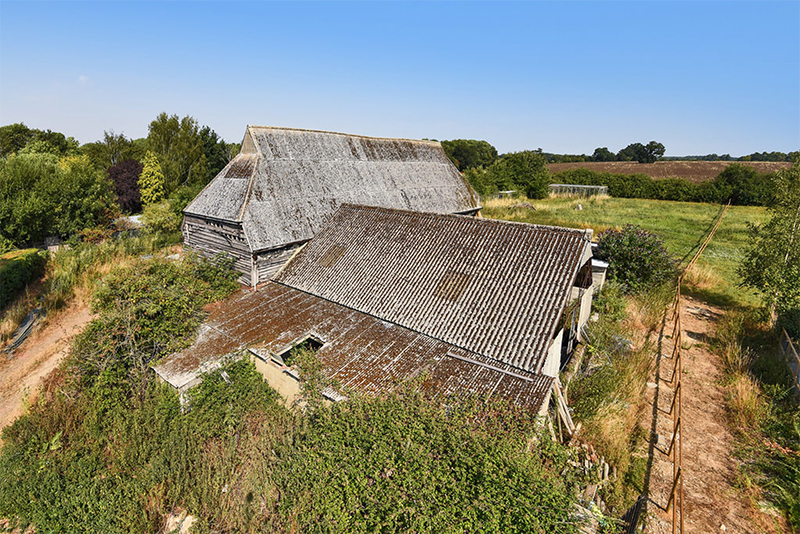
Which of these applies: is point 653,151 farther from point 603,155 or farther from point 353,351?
point 353,351

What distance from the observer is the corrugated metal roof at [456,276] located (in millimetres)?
8984

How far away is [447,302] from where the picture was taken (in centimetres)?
1010

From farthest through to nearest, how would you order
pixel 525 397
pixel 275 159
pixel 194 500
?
1. pixel 275 159
2. pixel 525 397
3. pixel 194 500

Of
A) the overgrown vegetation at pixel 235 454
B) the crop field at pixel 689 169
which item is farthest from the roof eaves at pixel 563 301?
the crop field at pixel 689 169

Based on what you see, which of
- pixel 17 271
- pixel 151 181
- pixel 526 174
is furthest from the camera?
pixel 526 174

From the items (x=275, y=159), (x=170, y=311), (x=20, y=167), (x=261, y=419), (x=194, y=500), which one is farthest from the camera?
(x=20, y=167)

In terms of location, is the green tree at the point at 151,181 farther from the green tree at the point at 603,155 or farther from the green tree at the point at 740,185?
the green tree at the point at 603,155

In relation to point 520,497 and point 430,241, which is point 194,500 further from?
point 430,241

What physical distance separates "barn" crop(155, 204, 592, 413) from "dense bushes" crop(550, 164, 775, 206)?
42.2 m

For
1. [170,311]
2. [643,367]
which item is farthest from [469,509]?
[170,311]

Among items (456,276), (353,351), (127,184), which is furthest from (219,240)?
(127,184)

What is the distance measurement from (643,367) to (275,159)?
51.7 feet

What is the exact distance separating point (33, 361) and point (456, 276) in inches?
568

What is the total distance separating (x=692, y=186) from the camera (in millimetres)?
43250
